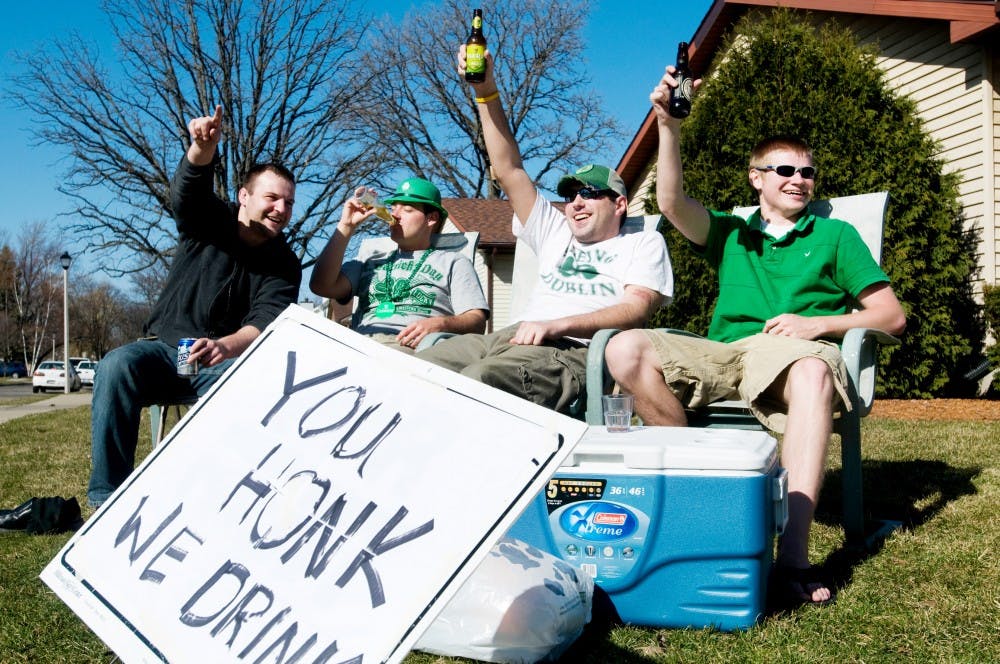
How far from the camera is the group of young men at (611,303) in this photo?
2.65m

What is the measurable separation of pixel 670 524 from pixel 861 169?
6635mm

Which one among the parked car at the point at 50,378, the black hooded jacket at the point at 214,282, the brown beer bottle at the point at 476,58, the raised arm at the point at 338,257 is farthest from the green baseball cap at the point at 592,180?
the parked car at the point at 50,378

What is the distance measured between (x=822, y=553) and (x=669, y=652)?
1.09m

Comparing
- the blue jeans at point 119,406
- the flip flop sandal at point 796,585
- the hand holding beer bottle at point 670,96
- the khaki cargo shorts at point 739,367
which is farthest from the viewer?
the blue jeans at point 119,406

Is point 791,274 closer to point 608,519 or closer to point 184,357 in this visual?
point 608,519

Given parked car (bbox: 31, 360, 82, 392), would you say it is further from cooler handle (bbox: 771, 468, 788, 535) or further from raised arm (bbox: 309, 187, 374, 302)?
cooler handle (bbox: 771, 468, 788, 535)

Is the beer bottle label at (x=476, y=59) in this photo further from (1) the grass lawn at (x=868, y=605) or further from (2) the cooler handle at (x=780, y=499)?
(1) the grass lawn at (x=868, y=605)

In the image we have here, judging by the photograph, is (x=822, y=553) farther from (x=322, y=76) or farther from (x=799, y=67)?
(x=322, y=76)

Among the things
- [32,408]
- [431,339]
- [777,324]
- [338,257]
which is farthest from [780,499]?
[32,408]

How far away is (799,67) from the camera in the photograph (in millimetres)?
8094

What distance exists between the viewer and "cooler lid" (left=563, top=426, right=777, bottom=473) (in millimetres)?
1967

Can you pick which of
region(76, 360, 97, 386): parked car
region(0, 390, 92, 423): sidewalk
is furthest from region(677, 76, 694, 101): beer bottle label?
region(76, 360, 97, 386): parked car

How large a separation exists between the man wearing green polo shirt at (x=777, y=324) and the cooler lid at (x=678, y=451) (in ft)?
1.12

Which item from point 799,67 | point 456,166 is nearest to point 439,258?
point 799,67
